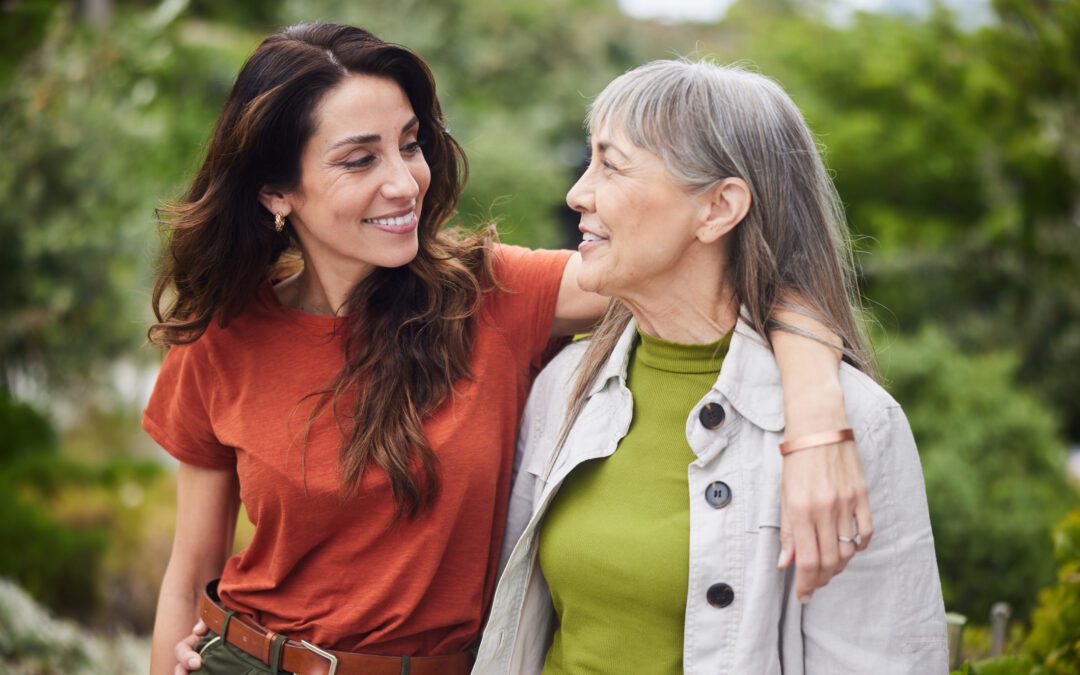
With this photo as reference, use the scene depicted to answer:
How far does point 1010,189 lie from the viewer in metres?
8.58

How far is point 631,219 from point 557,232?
9.23m

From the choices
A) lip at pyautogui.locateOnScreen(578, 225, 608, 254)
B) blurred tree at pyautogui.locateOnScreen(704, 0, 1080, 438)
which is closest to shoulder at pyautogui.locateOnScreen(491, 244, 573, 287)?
lip at pyautogui.locateOnScreen(578, 225, 608, 254)

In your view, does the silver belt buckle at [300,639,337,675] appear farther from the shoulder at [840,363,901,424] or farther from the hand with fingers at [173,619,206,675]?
the shoulder at [840,363,901,424]

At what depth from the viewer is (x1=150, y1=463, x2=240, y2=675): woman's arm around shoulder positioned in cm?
259

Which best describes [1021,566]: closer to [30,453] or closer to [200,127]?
[30,453]

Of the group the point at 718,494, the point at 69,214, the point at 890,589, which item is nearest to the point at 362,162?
the point at 718,494

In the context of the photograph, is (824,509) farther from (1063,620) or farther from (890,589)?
(1063,620)

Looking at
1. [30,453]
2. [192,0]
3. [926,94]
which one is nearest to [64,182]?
[30,453]

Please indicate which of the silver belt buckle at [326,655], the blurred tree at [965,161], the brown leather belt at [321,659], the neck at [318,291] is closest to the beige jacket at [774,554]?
the brown leather belt at [321,659]

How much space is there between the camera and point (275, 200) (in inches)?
99.9

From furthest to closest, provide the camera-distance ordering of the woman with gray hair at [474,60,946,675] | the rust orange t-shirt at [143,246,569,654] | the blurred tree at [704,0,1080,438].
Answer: the blurred tree at [704,0,1080,438] < the rust orange t-shirt at [143,246,569,654] < the woman with gray hair at [474,60,946,675]

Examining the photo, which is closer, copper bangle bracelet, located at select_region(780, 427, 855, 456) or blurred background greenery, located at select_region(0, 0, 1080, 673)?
copper bangle bracelet, located at select_region(780, 427, 855, 456)

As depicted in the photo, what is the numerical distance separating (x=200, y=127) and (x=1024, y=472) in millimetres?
9393

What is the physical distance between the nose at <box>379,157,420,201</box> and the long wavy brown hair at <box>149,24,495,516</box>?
0.62 feet
